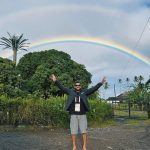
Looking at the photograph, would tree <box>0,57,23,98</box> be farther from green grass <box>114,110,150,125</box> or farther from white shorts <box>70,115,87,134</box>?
white shorts <box>70,115,87,134</box>

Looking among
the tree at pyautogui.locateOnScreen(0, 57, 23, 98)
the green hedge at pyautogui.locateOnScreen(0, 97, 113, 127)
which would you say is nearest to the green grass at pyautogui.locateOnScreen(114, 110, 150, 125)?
the green hedge at pyautogui.locateOnScreen(0, 97, 113, 127)

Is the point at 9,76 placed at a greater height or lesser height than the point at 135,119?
greater

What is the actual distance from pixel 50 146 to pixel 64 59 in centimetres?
4275

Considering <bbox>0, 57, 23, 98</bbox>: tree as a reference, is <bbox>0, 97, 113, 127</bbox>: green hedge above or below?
below

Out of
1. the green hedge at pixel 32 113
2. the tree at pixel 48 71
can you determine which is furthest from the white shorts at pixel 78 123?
the tree at pixel 48 71

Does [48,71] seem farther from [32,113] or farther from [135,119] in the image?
[32,113]

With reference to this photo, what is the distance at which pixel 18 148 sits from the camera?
1366cm

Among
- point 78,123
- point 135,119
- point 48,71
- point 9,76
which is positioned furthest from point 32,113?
point 9,76

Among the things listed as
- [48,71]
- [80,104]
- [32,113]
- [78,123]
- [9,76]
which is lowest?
[78,123]

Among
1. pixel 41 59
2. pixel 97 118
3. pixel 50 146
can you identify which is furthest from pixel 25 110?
pixel 41 59

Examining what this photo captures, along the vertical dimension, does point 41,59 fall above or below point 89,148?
above

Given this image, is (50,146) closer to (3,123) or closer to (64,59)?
(3,123)

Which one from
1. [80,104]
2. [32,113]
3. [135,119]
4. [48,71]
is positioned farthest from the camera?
[48,71]

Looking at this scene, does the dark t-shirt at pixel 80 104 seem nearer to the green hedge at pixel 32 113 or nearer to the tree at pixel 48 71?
the green hedge at pixel 32 113
